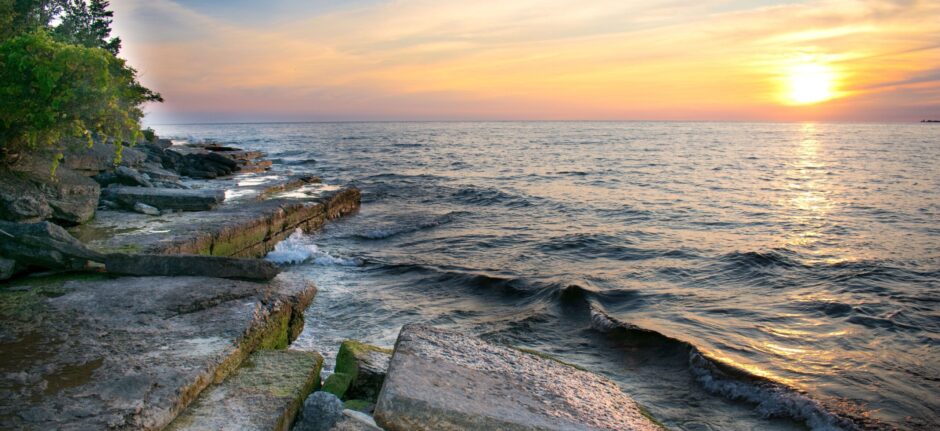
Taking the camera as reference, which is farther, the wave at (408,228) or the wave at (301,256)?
the wave at (408,228)

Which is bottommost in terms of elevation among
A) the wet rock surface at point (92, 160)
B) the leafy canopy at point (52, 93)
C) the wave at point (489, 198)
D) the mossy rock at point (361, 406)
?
the wave at point (489, 198)

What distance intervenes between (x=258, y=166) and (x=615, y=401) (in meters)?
29.2

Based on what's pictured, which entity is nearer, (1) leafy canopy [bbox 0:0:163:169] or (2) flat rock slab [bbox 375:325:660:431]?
(2) flat rock slab [bbox 375:325:660:431]

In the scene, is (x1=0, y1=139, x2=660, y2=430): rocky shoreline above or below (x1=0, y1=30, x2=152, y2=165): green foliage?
below

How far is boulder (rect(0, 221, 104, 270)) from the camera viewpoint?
22.6 ft

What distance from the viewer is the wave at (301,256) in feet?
41.8

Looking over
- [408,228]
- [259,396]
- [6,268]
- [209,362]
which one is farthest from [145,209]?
→ [259,396]

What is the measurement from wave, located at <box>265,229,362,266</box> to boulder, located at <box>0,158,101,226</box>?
146 inches

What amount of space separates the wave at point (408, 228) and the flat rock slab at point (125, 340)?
8.39 meters

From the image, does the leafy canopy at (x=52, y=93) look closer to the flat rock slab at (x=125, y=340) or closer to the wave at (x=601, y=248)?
the flat rock slab at (x=125, y=340)

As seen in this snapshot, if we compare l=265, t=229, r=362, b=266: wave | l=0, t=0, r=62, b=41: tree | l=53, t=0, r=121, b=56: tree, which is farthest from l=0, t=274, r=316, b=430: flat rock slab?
l=53, t=0, r=121, b=56: tree

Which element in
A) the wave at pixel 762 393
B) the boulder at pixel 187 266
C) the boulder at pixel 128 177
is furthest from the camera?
the boulder at pixel 128 177

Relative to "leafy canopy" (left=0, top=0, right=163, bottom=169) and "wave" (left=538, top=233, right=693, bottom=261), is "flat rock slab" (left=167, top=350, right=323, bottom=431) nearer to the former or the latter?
"leafy canopy" (left=0, top=0, right=163, bottom=169)

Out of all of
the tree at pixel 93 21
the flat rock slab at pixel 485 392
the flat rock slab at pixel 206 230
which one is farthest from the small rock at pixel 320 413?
the tree at pixel 93 21
